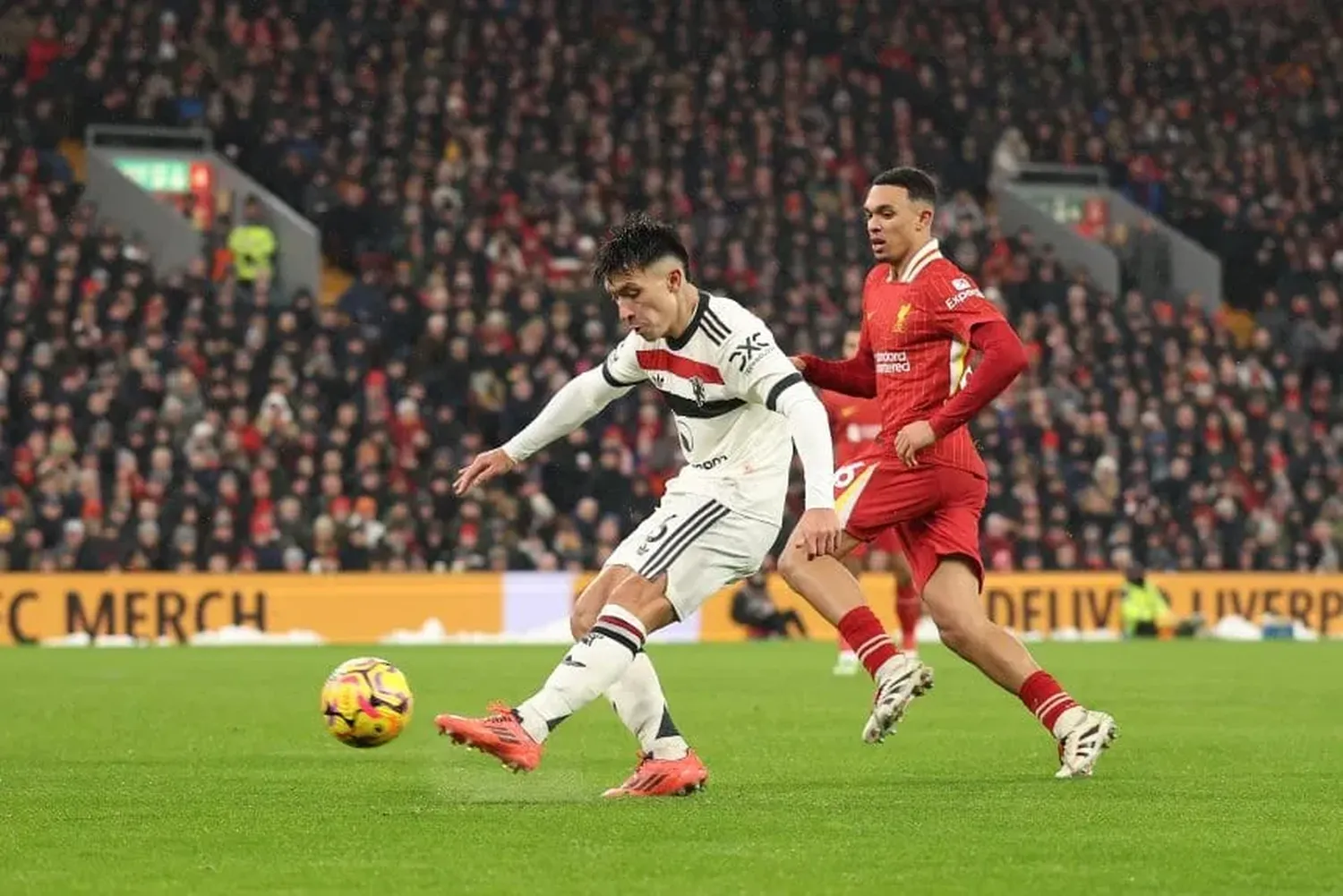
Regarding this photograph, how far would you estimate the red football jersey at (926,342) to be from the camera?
956 centimetres

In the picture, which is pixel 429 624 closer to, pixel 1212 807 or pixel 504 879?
pixel 1212 807

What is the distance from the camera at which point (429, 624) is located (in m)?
25.6

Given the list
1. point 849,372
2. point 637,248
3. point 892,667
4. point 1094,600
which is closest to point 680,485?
point 637,248

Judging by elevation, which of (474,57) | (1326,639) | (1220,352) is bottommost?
(1326,639)

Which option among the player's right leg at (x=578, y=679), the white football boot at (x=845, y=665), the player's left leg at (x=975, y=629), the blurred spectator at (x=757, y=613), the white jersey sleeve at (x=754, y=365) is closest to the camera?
the player's right leg at (x=578, y=679)

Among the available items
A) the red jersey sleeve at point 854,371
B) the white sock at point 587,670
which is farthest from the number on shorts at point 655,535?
the red jersey sleeve at point 854,371

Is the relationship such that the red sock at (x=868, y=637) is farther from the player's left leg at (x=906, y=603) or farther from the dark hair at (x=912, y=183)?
the player's left leg at (x=906, y=603)

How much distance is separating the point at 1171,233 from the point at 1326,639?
10.9 meters

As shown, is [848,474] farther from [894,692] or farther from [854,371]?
[894,692]

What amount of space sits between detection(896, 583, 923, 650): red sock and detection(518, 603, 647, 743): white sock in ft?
33.4

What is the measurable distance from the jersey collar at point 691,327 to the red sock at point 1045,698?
2.04 meters

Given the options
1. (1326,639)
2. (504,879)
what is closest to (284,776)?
(504,879)

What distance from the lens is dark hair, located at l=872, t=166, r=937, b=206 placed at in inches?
383

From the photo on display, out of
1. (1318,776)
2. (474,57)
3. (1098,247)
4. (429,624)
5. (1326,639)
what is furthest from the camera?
(1098,247)
